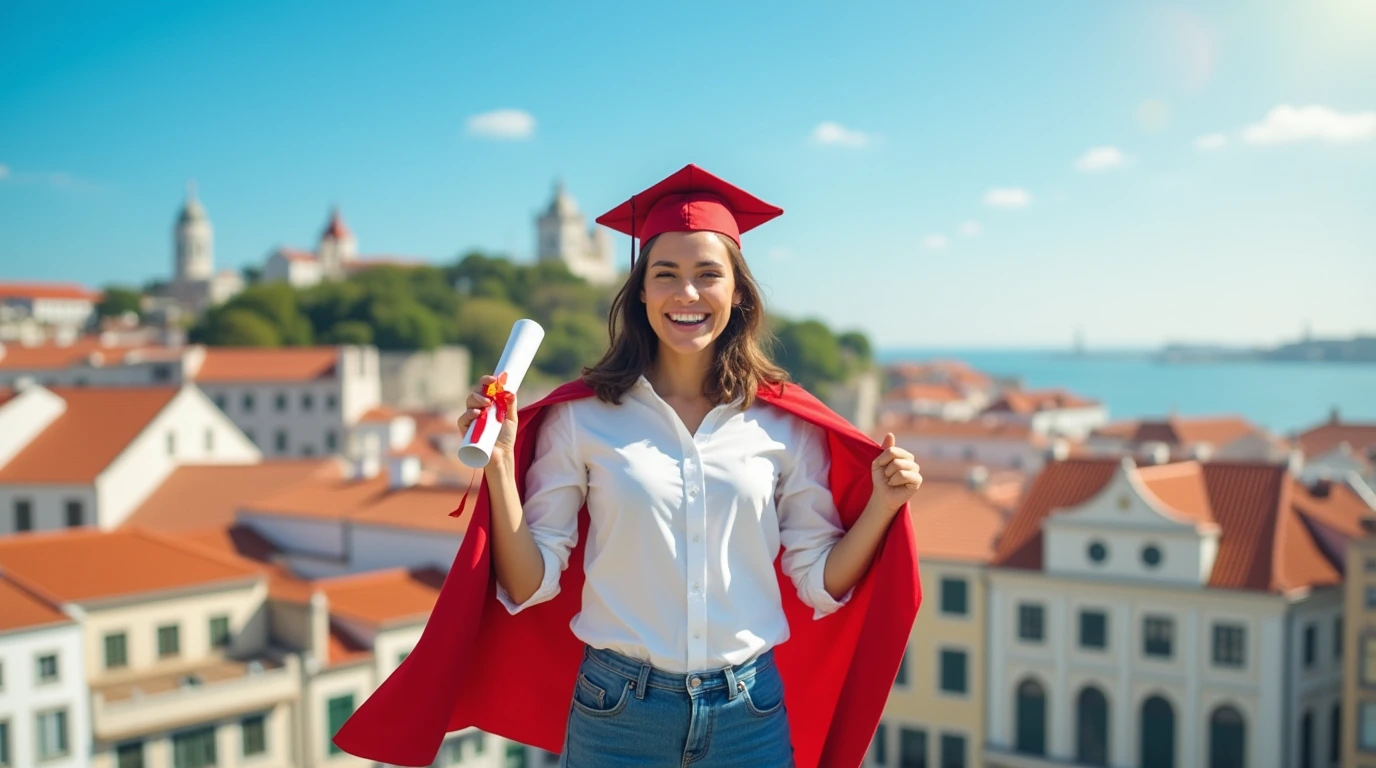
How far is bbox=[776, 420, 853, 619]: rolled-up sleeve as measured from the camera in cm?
295

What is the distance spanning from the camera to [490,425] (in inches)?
102

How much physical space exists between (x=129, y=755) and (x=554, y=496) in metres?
17.9

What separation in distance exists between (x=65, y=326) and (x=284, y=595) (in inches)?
3109

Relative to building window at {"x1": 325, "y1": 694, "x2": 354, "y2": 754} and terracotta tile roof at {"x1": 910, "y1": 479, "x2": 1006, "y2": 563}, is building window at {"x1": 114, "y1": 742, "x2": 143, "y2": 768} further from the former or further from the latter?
terracotta tile roof at {"x1": 910, "y1": 479, "x2": 1006, "y2": 563}

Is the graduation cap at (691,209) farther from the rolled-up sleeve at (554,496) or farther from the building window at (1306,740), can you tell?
the building window at (1306,740)

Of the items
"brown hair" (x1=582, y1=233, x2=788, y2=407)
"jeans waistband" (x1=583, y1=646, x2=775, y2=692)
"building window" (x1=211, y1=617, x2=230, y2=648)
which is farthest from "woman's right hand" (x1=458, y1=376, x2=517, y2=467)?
"building window" (x1=211, y1=617, x2=230, y2=648)

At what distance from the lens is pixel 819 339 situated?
278ft

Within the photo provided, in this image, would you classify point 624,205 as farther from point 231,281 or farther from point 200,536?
point 231,281

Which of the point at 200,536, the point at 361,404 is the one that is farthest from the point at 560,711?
the point at 361,404

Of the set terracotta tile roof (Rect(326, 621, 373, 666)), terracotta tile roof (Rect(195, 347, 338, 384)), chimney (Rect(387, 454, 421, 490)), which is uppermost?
terracotta tile roof (Rect(195, 347, 338, 384))

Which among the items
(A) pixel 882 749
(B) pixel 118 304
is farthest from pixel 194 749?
(B) pixel 118 304

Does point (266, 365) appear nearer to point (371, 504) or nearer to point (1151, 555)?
point (371, 504)

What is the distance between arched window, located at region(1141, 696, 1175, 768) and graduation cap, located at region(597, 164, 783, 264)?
20388 mm

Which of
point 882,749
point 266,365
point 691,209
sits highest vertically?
point 691,209
